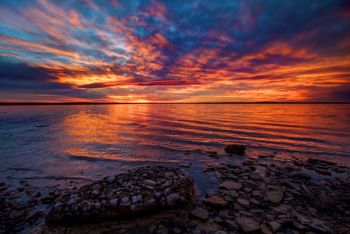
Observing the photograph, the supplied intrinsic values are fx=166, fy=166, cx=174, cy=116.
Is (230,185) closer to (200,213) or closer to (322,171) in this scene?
(200,213)

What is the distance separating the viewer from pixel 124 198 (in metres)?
5.21

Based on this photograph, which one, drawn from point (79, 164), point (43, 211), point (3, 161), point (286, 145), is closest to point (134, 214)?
point (43, 211)

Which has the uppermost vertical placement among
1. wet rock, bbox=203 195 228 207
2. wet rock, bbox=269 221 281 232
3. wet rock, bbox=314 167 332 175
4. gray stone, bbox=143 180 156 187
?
gray stone, bbox=143 180 156 187

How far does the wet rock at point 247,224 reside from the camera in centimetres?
462

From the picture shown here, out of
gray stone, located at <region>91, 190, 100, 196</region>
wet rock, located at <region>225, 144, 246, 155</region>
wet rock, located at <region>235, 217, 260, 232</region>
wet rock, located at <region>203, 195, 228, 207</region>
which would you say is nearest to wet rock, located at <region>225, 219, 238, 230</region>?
wet rock, located at <region>235, 217, 260, 232</region>

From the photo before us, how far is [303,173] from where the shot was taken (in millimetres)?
8547

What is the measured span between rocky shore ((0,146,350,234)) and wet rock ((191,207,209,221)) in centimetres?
3

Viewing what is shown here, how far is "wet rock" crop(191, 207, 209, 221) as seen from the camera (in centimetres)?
513

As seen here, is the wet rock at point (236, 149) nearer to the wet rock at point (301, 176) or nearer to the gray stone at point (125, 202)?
the wet rock at point (301, 176)

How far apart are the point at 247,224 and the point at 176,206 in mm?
2161

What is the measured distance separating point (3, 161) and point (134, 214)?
1132 centimetres

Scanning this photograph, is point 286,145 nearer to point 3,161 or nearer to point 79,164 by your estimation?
point 79,164

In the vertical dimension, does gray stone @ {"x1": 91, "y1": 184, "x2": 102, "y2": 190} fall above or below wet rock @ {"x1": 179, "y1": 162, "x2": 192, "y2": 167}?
above

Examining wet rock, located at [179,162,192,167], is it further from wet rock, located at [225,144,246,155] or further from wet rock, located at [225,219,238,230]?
wet rock, located at [225,219,238,230]
